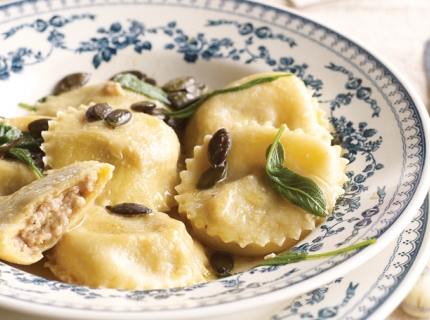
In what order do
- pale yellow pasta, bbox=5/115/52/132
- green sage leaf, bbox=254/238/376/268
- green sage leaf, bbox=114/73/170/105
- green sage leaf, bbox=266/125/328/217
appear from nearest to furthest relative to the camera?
green sage leaf, bbox=254/238/376/268
green sage leaf, bbox=266/125/328/217
pale yellow pasta, bbox=5/115/52/132
green sage leaf, bbox=114/73/170/105

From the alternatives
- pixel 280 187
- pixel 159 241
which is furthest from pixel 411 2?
pixel 159 241

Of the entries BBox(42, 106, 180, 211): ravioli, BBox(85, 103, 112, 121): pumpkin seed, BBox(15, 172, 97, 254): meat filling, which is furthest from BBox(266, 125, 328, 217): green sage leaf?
BBox(85, 103, 112, 121): pumpkin seed

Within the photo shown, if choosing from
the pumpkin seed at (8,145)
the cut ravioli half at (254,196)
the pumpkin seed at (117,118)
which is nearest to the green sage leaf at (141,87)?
the pumpkin seed at (117,118)

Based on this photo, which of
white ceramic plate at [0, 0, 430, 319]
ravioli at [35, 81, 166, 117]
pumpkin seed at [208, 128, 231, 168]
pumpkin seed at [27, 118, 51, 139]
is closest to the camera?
white ceramic plate at [0, 0, 430, 319]

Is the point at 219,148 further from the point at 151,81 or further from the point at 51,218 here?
the point at 151,81

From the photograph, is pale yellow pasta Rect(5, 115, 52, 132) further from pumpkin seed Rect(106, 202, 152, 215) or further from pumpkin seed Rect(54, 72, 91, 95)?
pumpkin seed Rect(106, 202, 152, 215)

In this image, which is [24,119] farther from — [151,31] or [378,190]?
[378,190]
